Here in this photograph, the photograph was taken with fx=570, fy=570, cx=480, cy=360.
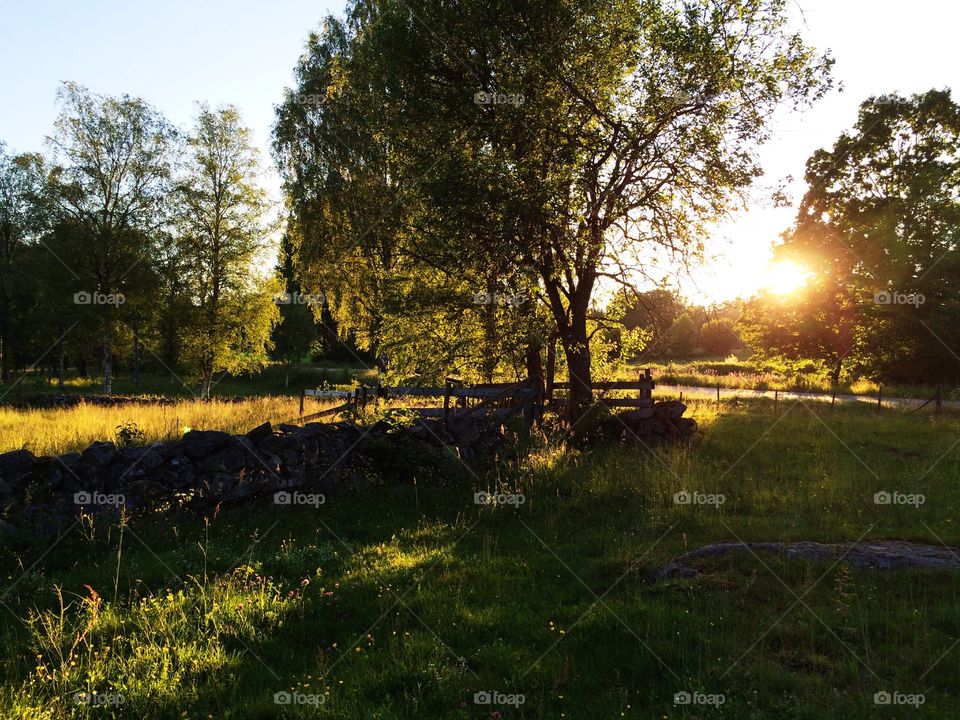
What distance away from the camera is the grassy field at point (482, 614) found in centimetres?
464

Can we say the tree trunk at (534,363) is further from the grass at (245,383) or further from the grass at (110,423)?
the grass at (245,383)

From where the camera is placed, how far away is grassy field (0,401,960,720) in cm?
464

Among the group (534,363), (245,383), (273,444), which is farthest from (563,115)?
(245,383)

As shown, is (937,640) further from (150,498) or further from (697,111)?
(697,111)

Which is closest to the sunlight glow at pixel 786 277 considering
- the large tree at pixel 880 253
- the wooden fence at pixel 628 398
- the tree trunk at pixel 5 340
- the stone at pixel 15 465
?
the large tree at pixel 880 253

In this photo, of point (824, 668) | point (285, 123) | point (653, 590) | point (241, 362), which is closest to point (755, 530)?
point (653, 590)

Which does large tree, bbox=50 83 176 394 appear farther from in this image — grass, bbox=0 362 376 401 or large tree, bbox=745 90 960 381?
large tree, bbox=745 90 960 381

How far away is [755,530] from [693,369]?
50.7 meters

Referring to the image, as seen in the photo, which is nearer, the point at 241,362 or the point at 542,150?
the point at 542,150

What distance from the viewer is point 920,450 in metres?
15.4

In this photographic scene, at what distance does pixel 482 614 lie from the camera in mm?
6113

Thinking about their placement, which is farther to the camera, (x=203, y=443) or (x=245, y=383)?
(x=245, y=383)

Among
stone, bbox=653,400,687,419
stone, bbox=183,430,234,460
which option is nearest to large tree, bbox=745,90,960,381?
stone, bbox=653,400,687,419

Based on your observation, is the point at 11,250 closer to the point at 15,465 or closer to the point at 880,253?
the point at 15,465
